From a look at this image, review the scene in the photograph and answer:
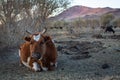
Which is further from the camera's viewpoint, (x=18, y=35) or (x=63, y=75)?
(x=18, y=35)

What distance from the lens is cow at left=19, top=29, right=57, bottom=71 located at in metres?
11.0

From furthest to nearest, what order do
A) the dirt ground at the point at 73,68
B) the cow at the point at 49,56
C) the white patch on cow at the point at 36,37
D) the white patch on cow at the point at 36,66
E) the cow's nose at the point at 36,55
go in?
the cow at the point at 49,56
the white patch on cow at the point at 36,66
the white patch on cow at the point at 36,37
the cow's nose at the point at 36,55
the dirt ground at the point at 73,68

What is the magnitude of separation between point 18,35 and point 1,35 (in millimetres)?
1154

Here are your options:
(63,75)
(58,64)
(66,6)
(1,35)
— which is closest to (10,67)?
(58,64)

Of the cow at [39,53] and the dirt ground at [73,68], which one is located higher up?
the cow at [39,53]

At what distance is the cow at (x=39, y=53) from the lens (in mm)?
11023

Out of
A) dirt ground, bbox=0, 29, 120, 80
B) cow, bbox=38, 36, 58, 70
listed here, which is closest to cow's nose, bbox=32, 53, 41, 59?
dirt ground, bbox=0, 29, 120, 80

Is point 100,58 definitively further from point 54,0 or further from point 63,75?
point 54,0

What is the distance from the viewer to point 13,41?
1773 centimetres

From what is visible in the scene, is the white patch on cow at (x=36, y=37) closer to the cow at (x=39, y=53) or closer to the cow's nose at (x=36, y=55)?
the cow at (x=39, y=53)

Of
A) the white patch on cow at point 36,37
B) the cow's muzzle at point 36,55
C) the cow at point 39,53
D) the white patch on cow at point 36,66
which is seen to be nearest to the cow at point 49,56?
the cow at point 39,53

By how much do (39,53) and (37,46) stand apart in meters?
0.22

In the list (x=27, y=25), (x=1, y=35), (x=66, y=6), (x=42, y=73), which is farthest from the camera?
(x=66, y=6)

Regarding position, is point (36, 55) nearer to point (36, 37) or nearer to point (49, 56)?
point (36, 37)
